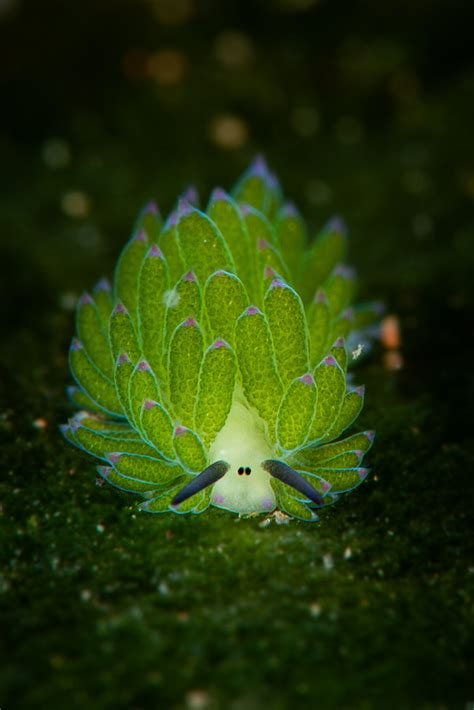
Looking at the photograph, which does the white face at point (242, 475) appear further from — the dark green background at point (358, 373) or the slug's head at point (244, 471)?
the dark green background at point (358, 373)

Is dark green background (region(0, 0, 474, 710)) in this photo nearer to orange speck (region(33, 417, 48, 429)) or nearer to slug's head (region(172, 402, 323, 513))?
orange speck (region(33, 417, 48, 429))

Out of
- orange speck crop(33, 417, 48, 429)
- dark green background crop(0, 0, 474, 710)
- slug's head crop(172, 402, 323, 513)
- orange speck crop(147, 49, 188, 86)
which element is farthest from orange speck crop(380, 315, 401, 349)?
orange speck crop(147, 49, 188, 86)

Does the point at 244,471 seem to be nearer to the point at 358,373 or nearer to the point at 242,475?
the point at 242,475

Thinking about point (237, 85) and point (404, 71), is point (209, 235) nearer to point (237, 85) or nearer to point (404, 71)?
point (237, 85)

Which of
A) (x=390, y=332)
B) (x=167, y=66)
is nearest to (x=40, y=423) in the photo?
(x=390, y=332)

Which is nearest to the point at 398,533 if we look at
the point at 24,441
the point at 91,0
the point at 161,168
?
the point at 24,441

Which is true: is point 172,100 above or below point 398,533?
above
